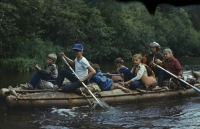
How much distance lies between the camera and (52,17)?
3012 centimetres

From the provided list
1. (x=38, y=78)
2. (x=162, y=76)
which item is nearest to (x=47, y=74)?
(x=38, y=78)

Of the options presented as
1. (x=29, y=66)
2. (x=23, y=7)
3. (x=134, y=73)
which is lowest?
(x=29, y=66)

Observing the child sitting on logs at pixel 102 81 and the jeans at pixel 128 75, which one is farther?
the jeans at pixel 128 75

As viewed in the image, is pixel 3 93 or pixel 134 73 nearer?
pixel 3 93

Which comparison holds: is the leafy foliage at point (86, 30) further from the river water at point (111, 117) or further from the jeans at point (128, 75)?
the river water at point (111, 117)

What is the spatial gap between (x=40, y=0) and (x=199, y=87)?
15933mm

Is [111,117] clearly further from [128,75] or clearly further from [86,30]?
[86,30]

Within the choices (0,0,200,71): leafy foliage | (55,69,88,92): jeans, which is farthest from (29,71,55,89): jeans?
(0,0,200,71): leafy foliage

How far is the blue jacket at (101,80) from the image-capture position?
9953 millimetres

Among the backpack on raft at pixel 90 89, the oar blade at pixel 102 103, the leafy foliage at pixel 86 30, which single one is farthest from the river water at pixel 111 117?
the leafy foliage at pixel 86 30

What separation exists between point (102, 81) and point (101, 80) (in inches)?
1.9

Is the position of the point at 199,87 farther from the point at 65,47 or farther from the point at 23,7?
the point at 65,47

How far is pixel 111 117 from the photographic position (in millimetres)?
8633

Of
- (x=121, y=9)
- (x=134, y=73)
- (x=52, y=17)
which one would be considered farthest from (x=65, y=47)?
(x=134, y=73)
